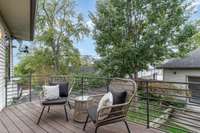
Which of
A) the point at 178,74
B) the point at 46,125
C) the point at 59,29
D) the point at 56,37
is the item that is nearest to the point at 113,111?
the point at 46,125

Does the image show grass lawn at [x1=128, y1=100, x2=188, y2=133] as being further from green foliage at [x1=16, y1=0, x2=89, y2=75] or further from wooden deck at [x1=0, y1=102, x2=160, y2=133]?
green foliage at [x1=16, y1=0, x2=89, y2=75]

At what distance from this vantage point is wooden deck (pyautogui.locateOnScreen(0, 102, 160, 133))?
304 centimetres

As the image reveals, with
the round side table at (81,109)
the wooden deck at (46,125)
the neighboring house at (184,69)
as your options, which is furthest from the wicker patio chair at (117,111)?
the neighboring house at (184,69)

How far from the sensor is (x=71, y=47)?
11.0 metres

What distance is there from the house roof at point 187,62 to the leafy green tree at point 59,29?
5.20 metres

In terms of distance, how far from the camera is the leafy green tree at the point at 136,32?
7043 millimetres

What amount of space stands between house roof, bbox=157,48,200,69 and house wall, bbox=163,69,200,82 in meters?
0.23

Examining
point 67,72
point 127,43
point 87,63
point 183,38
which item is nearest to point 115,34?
point 127,43

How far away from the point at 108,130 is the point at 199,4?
7.96 m

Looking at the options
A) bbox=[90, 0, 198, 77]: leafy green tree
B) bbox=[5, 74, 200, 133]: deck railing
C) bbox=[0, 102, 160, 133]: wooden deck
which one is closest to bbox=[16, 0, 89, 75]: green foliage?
bbox=[5, 74, 200, 133]: deck railing

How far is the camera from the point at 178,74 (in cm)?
821

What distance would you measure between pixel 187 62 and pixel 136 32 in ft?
9.16

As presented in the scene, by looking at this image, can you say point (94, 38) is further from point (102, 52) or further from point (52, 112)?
point (52, 112)

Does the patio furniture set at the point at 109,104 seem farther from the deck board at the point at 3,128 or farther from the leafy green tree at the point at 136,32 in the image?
the leafy green tree at the point at 136,32
